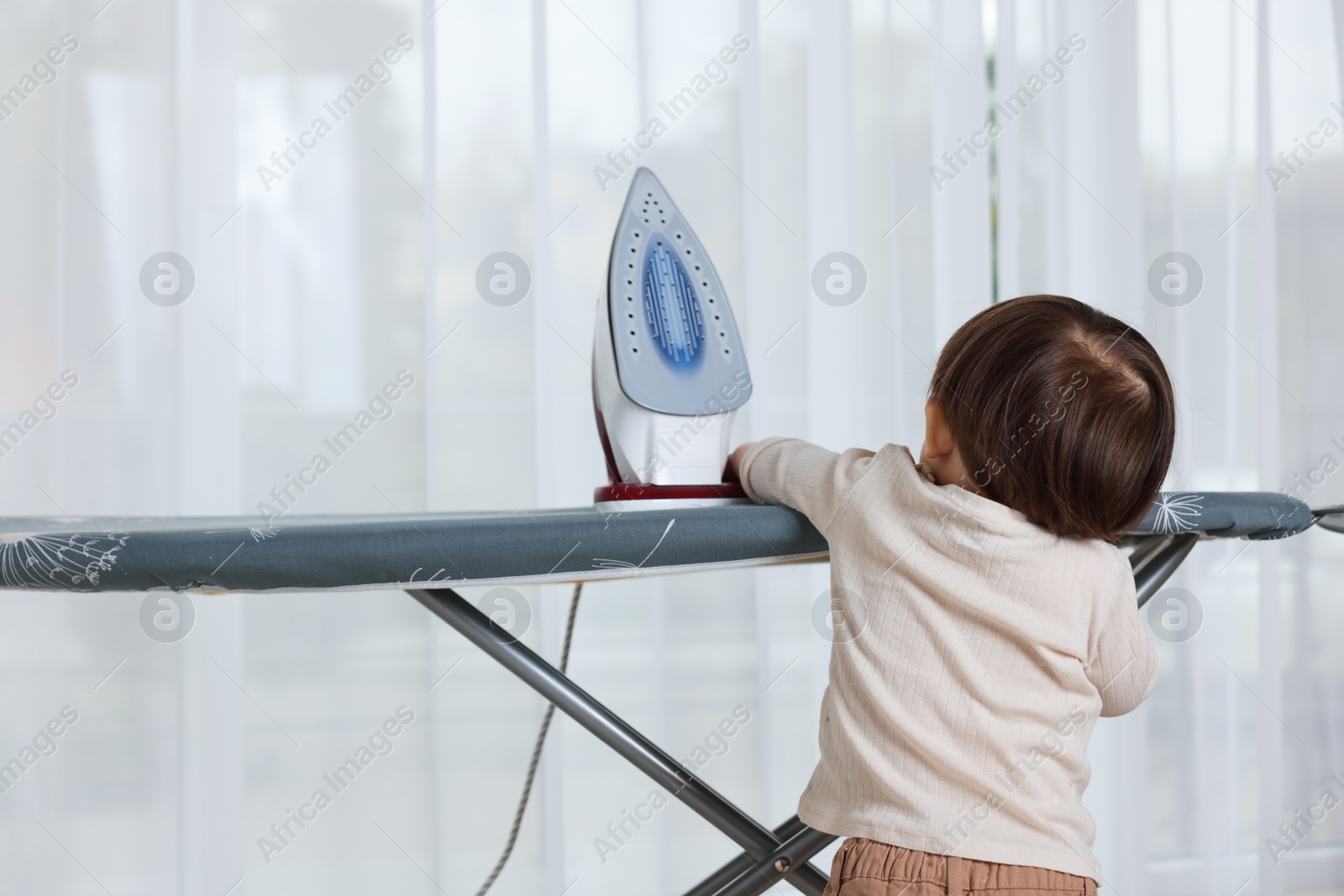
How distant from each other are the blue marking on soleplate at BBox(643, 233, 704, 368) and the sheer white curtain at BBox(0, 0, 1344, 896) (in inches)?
24.6

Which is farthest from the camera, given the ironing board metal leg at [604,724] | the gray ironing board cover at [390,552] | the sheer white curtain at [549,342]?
the sheer white curtain at [549,342]

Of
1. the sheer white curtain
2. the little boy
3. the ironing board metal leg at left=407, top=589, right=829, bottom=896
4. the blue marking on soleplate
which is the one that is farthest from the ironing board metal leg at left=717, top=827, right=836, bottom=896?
the sheer white curtain

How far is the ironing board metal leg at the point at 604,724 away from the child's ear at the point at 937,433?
302mm

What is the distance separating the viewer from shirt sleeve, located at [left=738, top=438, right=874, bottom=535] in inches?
26.6

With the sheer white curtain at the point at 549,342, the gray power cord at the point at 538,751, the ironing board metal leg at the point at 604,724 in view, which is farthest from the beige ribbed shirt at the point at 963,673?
the sheer white curtain at the point at 549,342

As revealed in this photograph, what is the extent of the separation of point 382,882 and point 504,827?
190mm

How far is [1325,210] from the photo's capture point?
5.76ft

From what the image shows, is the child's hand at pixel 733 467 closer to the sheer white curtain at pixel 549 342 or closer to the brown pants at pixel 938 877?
the brown pants at pixel 938 877

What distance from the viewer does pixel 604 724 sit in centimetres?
76

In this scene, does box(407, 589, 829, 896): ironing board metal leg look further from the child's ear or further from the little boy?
the child's ear

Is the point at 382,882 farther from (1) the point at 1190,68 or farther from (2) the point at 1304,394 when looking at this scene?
(1) the point at 1190,68

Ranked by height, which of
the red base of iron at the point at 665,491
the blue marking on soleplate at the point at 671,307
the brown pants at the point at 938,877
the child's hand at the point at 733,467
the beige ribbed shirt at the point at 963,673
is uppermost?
the blue marking on soleplate at the point at 671,307

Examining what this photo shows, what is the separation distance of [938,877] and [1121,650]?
0.19 m

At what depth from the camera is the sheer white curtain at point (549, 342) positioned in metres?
1.39
